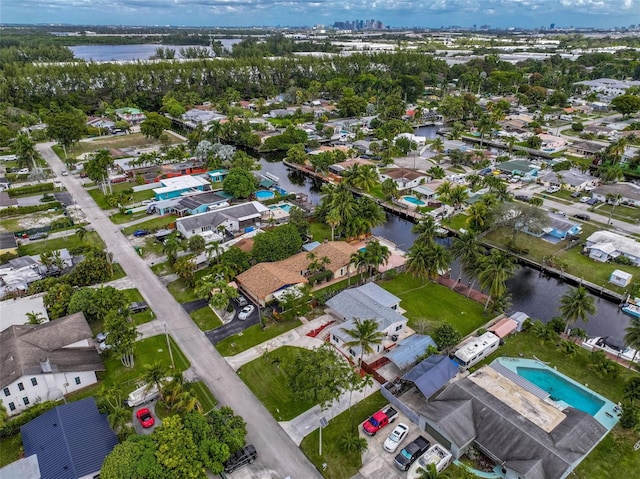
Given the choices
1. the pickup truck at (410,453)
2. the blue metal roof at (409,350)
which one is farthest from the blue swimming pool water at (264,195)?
the pickup truck at (410,453)

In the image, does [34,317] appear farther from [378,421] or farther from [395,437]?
[395,437]

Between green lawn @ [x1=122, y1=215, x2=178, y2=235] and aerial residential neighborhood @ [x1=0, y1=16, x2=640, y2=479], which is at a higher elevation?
aerial residential neighborhood @ [x1=0, y1=16, x2=640, y2=479]

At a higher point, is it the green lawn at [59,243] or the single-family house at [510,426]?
the single-family house at [510,426]

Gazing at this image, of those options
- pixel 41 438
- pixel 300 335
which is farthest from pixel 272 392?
pixel 41 438

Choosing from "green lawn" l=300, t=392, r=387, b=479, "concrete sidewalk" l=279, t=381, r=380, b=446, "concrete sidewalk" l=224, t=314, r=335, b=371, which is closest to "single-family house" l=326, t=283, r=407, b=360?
"concrete sidewalk" l=224, t=314, r=335, b=371

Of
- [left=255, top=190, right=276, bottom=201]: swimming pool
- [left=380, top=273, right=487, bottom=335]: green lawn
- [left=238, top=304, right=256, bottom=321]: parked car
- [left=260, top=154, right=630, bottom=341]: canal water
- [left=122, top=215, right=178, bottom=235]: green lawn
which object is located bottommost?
[left=260, top=154, right=630, bottom=341]: canal water

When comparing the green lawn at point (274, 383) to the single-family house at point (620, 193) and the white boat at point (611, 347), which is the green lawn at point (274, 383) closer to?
the white boat at point (611, 347)

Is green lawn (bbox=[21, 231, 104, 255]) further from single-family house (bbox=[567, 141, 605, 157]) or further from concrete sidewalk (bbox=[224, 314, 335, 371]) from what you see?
single-family house (bbox=[567, 141, 605, 157])

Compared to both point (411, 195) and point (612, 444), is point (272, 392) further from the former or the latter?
point (411, 195)
